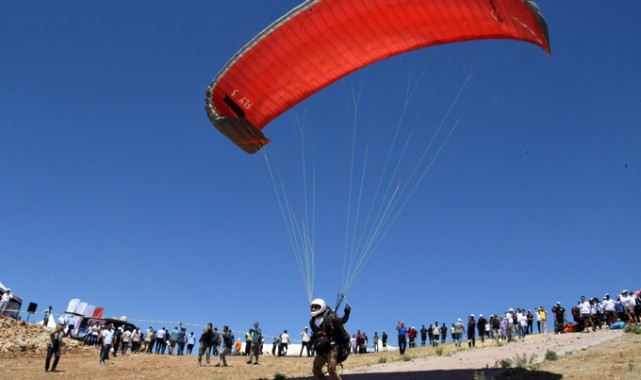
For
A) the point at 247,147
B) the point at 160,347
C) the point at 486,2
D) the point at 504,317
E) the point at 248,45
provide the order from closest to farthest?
1. the point at 486,2
2. the point at 248,45
3. the point at 247,147
4. the point at 504,317
5. the point at 160,347

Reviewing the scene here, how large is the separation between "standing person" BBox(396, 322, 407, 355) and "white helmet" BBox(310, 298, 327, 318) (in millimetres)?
13409

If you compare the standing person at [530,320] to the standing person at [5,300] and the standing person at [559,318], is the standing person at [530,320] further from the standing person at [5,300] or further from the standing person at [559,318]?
the standing person at [5,300]

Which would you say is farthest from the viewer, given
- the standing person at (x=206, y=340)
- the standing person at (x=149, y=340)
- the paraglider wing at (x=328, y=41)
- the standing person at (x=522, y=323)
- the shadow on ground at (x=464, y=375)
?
the standing person at (x=149, y=340)

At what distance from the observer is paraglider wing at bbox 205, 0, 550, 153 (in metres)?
12.1

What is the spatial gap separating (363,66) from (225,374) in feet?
32.1

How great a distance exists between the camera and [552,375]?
11.0 metres

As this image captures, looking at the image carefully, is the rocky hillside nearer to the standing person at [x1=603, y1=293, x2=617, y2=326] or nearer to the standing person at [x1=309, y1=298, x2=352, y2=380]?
the standing person at [x1=309, y1=298, x2=352, y2=380]

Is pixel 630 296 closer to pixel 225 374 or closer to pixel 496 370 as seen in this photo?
pixel 496 370

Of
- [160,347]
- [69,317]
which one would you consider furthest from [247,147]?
[69,317]

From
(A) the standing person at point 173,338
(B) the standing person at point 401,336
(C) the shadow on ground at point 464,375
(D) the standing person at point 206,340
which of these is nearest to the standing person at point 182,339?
(A) the standing person at point 173,338

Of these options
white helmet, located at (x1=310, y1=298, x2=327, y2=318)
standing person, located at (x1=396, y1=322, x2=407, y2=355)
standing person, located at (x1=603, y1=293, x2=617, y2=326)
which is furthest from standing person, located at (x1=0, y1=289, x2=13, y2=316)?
standing person, located at (x1=603, y1=293, x2=617, y2=326)

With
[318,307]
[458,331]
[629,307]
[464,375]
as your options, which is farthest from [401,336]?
[318,307]

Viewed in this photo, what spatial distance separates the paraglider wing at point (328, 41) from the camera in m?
12.1

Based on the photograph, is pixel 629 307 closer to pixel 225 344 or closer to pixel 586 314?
pixel 586 314
